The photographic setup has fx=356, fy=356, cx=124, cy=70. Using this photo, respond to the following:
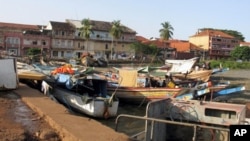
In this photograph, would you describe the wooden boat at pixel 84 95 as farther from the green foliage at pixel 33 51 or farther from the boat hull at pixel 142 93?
the green foliage at pixel 33 51

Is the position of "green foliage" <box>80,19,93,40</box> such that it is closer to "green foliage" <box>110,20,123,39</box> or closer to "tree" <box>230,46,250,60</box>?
"green foliage" <box>110,20,123,39</box>

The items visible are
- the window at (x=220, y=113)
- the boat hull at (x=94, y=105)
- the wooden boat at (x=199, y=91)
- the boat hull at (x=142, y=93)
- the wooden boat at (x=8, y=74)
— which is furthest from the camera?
the boat hull at (x=142, y=93)

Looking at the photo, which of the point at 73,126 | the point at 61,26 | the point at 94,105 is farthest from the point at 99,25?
the point at 73,126

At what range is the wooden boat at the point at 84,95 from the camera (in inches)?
589

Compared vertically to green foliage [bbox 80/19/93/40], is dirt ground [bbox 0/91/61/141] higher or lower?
lower

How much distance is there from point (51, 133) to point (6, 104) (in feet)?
14.1

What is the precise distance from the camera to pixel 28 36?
63219 mm

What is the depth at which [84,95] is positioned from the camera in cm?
1620

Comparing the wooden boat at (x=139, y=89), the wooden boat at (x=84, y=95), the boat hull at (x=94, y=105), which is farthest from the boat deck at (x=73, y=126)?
the wooden boat at (x=139, y=89)

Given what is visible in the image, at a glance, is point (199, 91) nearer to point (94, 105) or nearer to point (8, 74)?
point (94, 105)

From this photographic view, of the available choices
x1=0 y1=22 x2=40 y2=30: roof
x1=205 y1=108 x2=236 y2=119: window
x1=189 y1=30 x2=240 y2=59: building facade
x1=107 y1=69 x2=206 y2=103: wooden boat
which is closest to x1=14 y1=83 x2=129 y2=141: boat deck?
x1=205 y1=108 x2=236 y2=119: window

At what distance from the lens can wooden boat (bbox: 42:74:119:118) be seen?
1496 cm

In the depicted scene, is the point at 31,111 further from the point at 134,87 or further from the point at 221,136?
the point at 134,87

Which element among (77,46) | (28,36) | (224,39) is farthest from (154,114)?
(224,39)
